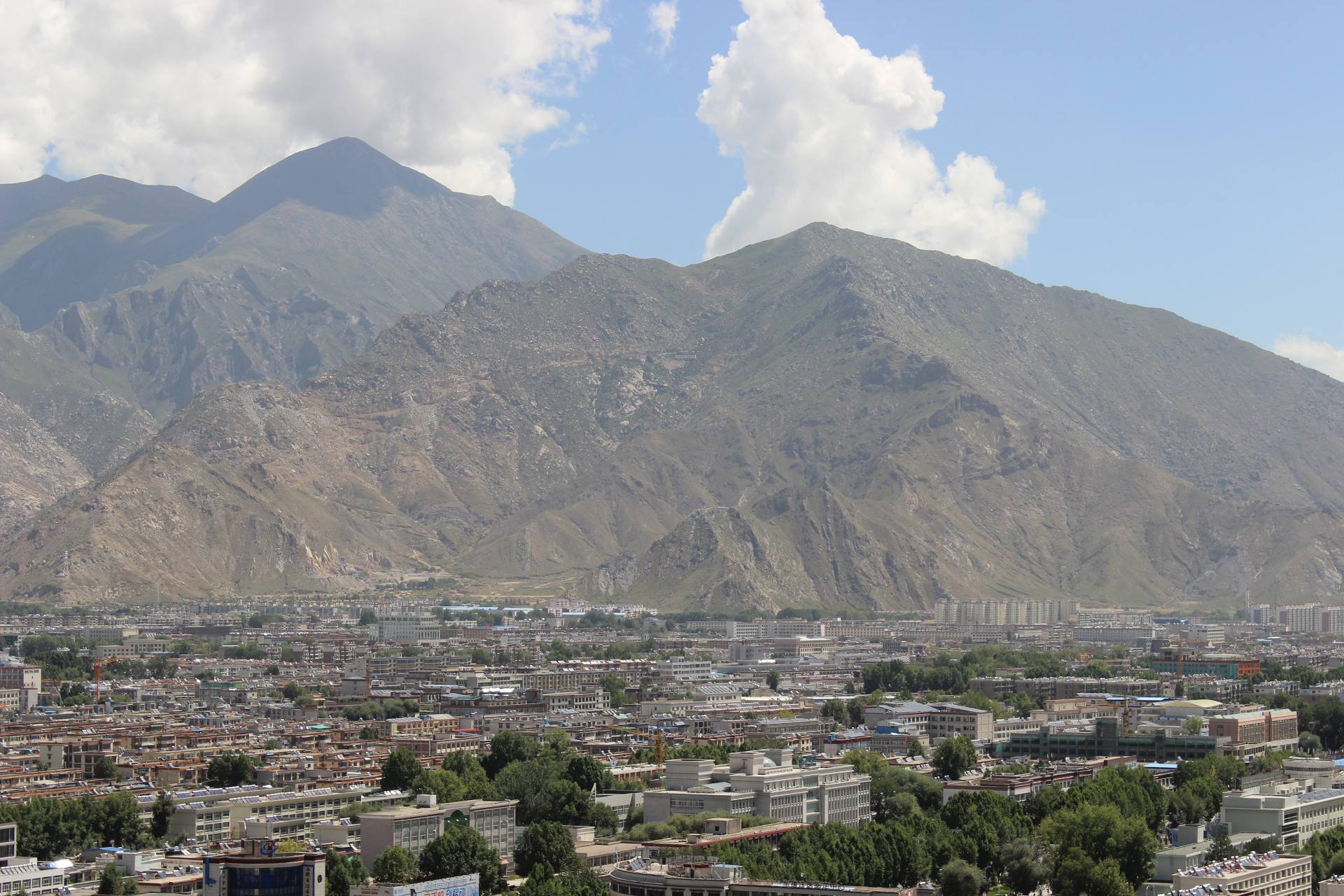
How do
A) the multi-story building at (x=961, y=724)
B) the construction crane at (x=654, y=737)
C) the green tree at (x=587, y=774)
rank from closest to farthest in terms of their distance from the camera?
1. the green tree at (x=587, y=774)
2. the construction crane at (x=654, y=737)
3. the multi-story building at (x=961, y=724)

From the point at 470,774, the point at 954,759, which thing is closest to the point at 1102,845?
the point at 954,759

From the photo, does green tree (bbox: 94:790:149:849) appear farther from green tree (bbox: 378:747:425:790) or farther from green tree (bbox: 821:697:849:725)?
green tree (bbox: 821:697:849:725)

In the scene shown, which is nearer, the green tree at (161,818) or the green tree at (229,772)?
the green tree at (161,818)

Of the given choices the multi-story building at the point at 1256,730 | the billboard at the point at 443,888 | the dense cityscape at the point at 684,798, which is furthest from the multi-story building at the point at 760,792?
the multi-story building at the point at 1256,730

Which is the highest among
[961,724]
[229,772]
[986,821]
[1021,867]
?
[961,724]

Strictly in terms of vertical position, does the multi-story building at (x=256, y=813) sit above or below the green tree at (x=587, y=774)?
below

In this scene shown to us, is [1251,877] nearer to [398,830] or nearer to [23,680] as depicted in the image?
[398,830]

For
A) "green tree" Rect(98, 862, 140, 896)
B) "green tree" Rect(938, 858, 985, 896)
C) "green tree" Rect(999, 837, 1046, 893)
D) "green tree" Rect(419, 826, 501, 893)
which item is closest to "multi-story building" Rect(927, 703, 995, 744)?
"green tree" Rect(999, 837, 1046, 893)

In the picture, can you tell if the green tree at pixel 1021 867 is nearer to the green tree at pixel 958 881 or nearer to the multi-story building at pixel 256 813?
the green tree at pixel 958 881
